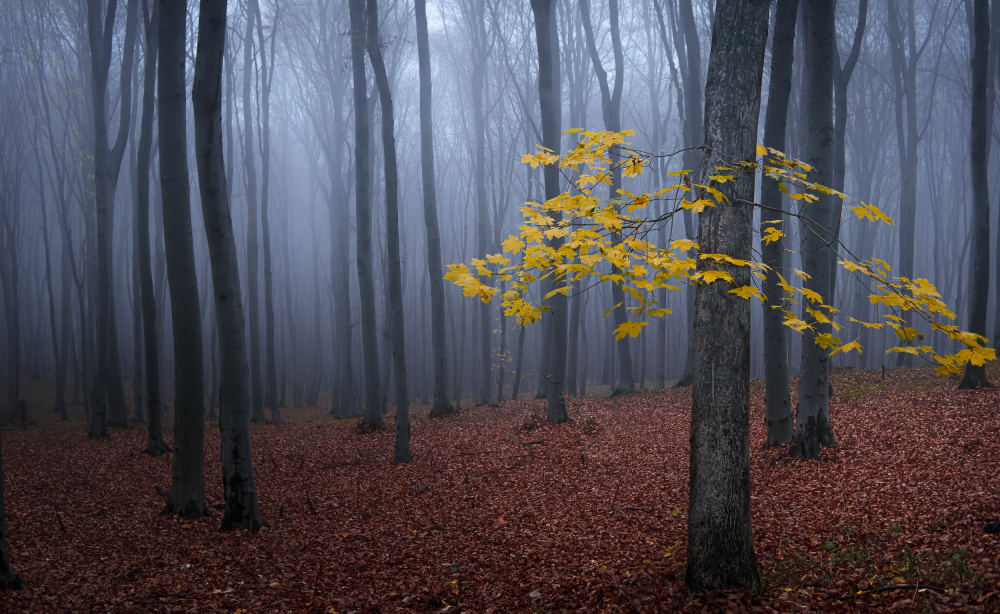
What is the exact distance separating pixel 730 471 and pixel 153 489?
313 inches

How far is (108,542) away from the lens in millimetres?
5824

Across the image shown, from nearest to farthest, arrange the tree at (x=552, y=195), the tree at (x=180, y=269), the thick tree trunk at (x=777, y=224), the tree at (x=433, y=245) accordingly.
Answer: the tree at (x=180, y=269), the thick tree trunk at (x=777, y=224), the tree at (x=552, y=195), the tree at (x=433, y=245)

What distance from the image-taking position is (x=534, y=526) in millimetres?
6168

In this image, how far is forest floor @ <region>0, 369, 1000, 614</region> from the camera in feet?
13.3

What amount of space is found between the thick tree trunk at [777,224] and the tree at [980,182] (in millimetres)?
4121

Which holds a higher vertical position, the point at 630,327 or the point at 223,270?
the point at 223,270

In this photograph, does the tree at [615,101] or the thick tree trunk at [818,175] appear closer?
the thick tree trunk at [818,175]

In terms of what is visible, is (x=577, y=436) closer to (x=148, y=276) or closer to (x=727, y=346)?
(x=727, y=346)

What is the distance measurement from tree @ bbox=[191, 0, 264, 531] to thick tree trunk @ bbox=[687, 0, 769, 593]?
190 inches

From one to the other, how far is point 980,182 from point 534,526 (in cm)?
996

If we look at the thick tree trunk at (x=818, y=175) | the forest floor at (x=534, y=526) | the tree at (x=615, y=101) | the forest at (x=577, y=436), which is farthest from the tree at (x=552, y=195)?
the thick tree trunk at (x=818, y=175)

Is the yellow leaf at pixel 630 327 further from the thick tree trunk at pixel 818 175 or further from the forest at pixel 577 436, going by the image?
the thick tree trunk at pixel 818 175

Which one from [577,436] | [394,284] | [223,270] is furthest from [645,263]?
[577,436]

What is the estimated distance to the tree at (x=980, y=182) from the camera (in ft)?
30.5
